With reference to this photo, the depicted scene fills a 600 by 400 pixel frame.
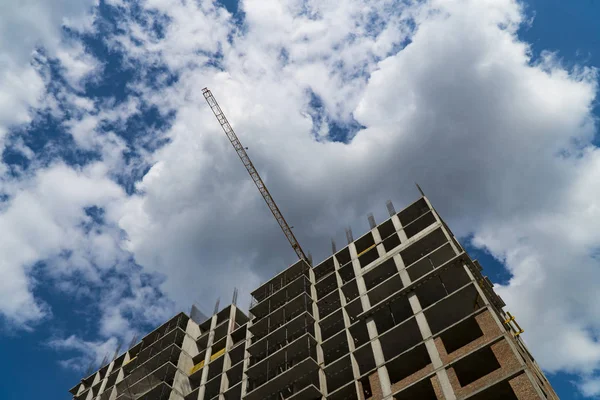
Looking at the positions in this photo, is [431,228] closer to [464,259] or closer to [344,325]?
[464,259]

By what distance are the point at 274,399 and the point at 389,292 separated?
516 inches

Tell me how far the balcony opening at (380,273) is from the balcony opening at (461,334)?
35.8 feet

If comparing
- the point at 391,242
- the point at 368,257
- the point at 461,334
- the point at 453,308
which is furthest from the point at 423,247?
the point at 461,334

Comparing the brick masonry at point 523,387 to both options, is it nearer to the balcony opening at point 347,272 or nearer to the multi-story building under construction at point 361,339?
the multi-story building under construction at point 361,339

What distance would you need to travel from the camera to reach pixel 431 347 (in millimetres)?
31219

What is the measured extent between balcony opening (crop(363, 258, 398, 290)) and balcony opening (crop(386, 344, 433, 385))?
→ 1055 cm

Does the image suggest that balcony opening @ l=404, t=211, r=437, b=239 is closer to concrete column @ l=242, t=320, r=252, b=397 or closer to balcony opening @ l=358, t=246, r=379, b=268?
→ balcony opening @ l=358, t=246, r=379, b=268

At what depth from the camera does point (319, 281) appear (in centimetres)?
4950

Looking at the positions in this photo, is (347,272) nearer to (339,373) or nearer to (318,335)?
(318,335)

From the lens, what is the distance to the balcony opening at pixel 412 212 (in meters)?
47.3

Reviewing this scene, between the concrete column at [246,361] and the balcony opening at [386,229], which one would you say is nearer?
the concrete column at [246,361]

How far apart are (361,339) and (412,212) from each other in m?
15.0

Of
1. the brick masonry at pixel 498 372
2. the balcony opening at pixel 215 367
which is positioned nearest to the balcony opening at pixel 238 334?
the balcony opening at pixel 215 367

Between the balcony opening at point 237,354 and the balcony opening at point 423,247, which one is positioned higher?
the balcony opening at point 423,247
